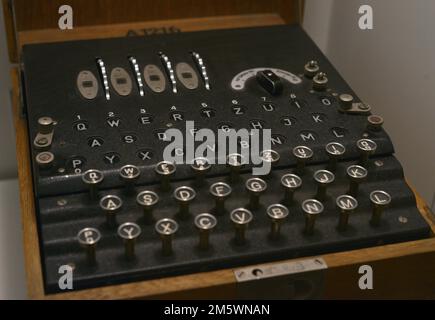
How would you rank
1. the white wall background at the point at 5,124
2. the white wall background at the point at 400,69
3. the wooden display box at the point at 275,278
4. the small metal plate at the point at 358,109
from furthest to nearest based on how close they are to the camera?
the white wall background at the point at 5,124
the white wall background at the point at 400,69
the small metal plate at the point at 358,109
the wooden display box at the point at 275,278

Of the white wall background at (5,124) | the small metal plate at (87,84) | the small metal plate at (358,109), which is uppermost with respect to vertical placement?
the small metal plate at (87,84)

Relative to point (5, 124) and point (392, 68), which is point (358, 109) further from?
point (5, 124)

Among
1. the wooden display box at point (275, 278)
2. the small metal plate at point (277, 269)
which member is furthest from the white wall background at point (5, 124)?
the small metal plate at point (277, 269)

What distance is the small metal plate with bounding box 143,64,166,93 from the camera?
1.08 m

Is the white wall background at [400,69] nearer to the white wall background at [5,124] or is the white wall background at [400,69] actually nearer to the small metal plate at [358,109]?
the small metal plate at [358,109]

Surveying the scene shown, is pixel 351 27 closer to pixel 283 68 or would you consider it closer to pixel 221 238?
pixel 283 68

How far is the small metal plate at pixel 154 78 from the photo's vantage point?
108cm

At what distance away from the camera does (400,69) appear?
4.16ft

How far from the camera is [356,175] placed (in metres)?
0.91

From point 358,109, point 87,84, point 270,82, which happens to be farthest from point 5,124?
point 358,109

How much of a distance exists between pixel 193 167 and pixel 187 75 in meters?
0.26

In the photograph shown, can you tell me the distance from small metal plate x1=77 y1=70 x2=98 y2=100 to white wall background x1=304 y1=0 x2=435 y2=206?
22.6 inches
